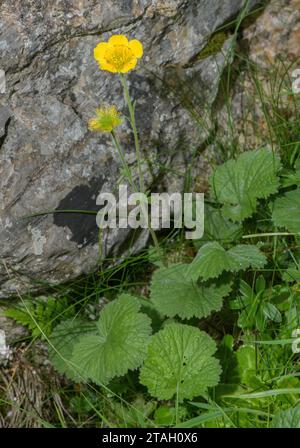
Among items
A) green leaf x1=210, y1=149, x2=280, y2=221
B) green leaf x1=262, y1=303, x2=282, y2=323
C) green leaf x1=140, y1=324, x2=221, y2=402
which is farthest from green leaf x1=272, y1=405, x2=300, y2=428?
green leaf x1=210, y1=149, x2=280, y2=221

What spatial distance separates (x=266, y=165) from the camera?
9.04 feet

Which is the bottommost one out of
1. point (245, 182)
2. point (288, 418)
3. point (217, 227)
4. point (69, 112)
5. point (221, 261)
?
point (288, 418)

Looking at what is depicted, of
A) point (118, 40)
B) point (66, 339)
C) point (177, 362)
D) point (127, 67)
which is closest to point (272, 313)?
point (177, 362)

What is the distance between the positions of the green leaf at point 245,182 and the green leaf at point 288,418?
2.65 feet

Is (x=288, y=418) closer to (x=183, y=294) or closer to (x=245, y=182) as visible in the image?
(x=183, y=294)

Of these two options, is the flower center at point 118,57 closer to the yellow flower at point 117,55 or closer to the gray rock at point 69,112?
the yellow flower at point 117,55

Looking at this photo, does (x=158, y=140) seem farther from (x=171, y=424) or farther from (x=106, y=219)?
(x=171, y=424)

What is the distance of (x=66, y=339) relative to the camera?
276 cm

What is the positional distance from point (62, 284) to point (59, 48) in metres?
0.93

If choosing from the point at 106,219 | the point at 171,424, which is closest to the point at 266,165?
the point at 106,219

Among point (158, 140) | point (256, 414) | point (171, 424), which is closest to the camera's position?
point (256, 414)

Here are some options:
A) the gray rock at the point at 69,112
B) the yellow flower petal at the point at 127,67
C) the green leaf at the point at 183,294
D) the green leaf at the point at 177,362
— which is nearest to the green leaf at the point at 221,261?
the green leaf at the point at 183,294

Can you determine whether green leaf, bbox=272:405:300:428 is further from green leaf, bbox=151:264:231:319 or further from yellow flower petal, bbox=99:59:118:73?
yellow flower petal, bbox=99:59:118:73

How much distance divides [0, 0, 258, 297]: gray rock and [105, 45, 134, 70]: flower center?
321 mm
